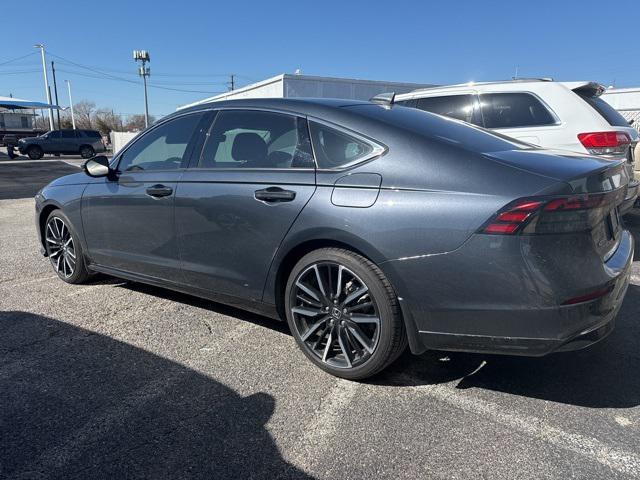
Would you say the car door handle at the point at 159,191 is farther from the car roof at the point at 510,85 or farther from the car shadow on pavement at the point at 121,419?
the car roof at the point at 510,85

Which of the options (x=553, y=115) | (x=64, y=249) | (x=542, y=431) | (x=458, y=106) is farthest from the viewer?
(x=458, y=106)

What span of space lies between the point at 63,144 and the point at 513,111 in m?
30.4

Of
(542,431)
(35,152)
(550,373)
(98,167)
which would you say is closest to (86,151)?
(35,152)

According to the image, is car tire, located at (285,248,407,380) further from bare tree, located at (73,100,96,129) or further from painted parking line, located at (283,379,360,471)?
bare tree, located at (73,100,96,129)

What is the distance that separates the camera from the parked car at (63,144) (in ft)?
94.5

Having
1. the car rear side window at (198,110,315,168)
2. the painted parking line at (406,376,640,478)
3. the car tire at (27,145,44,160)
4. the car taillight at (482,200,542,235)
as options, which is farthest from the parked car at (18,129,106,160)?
the car taillight at (482,200,542,235)

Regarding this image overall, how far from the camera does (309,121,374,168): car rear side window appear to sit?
274cm

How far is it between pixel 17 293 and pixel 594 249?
459cm

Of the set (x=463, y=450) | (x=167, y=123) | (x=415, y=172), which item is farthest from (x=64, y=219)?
(x=463, y=450)

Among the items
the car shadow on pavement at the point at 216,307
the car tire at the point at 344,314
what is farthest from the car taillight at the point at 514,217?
the car shadow on pavement at the point at 216,307

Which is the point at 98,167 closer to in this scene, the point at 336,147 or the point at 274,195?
the point at 274,195

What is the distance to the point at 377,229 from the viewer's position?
251cm

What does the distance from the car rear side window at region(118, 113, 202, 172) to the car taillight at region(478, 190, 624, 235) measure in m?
2.35

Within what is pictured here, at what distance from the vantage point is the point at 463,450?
221 centimetres
